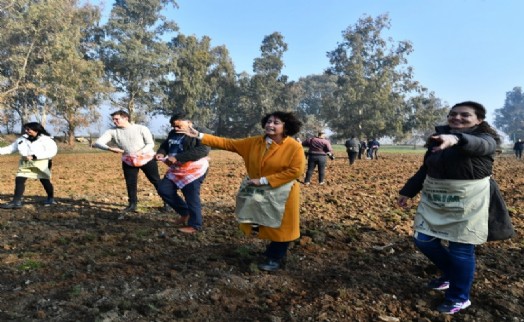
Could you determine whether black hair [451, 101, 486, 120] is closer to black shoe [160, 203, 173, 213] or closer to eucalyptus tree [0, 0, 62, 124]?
black shoe [160, 203, 173, 213]

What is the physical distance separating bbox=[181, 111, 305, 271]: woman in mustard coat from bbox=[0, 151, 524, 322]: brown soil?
1.14 ft

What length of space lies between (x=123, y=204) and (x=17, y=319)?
4438mm

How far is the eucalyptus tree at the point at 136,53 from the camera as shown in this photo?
40406 millimetres

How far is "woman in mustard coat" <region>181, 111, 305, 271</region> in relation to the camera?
3588 millimetres

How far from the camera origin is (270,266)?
3814 mm

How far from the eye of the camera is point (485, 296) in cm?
331

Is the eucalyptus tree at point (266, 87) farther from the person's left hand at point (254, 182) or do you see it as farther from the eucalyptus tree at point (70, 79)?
the person's left hand at point (254, 182)

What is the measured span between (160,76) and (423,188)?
141ft

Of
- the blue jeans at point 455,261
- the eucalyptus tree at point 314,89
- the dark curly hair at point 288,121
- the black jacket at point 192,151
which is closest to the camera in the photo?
the blue jeans at point 455,261

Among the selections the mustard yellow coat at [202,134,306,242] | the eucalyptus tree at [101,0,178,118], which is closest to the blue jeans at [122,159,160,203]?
the mustard yellow coat at [202,134,306,242]

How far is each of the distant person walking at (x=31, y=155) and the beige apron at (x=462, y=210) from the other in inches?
240

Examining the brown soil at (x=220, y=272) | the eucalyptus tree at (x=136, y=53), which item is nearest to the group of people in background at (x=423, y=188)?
the brown soil at (x=220, y=272)

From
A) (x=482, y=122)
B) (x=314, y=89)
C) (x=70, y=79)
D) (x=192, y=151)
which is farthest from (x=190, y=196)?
(x=314, y=89)

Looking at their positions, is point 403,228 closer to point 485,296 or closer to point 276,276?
point 485,296
